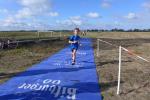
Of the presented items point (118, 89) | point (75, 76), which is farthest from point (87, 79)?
point (118, 89)

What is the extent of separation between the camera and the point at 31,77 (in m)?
14.5

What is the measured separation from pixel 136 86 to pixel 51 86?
295cm

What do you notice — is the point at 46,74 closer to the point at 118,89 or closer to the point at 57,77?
the point at 57,77

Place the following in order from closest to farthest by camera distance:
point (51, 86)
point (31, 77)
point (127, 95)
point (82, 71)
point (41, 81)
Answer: point (127, 95)
point (51, 86)
point (41, 81)
point (31, 77)
point (82, 71)

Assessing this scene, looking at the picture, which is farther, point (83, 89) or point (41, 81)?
point (41, 81)

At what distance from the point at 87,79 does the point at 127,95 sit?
307cm

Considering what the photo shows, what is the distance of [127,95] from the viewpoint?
11422 millimetres

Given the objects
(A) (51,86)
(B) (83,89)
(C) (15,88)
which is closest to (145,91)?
(B) (83,89)

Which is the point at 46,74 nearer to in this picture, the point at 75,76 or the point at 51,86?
the point at 75,76

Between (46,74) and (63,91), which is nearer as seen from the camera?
(63,91)

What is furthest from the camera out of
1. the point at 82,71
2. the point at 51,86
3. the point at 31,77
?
the point at 82,71

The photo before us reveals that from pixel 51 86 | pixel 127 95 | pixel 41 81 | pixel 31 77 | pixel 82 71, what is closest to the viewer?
pixel 127 95

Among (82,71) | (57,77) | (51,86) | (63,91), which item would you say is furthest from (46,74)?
(63,91)

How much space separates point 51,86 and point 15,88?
120 centimetres
